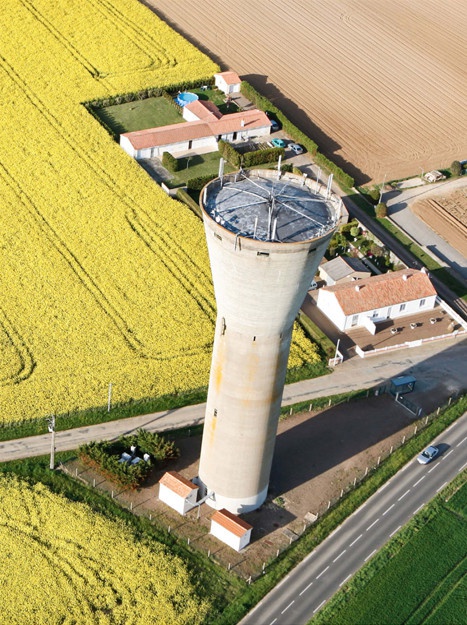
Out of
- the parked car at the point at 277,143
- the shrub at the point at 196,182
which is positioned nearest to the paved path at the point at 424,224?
the parked car at the point at 277,143

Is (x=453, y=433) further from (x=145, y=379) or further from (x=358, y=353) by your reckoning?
(x=145, y=379)

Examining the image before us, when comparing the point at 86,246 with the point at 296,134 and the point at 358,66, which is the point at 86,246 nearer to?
the point at 296,134

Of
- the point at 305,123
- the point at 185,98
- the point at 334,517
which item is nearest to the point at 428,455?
the point at 334,517

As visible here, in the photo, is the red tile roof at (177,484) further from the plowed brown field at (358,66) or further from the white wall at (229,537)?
the plowed brown field at (358,66)

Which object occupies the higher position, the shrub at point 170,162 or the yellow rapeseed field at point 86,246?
the shrub at point 170,162

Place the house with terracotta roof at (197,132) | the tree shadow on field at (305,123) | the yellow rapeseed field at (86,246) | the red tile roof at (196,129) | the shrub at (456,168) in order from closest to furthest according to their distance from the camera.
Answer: the yellow rapeseed field at (86,246)
the red tile roof at (196,129)
the house with terracotta roof at (197,132)
the tree shadow on field at (305,123)
the shrub at (456,168)

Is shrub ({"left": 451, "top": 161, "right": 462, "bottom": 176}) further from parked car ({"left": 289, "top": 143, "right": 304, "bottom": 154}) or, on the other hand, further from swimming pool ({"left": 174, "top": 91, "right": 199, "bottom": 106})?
swimming pool ({"left": 174, "top": 91, "right": 199, "bottom": 106})
